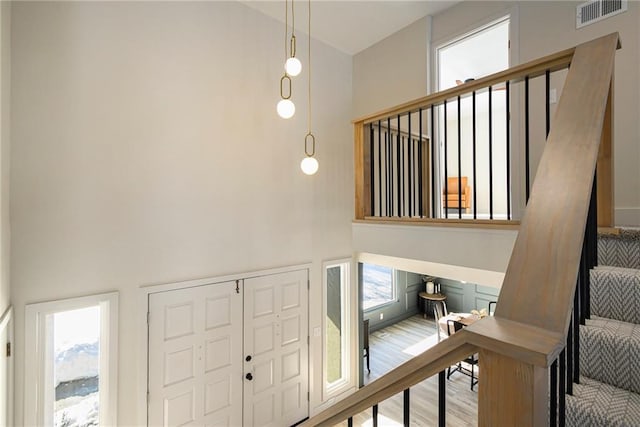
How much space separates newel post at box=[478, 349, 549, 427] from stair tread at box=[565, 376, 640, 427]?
606mm

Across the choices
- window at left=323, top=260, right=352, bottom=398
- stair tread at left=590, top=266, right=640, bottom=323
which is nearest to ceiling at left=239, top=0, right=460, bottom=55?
window at left=323, top=260, right=352, bottom=398

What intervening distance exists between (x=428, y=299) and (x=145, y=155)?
728 centimetres

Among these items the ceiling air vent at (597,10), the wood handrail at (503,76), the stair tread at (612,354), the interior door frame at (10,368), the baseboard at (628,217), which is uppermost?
the ceiling air vent at (597,10)

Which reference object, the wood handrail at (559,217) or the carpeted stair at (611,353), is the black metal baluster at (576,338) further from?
the wood handrail at (559,217)

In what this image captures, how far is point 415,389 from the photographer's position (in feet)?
17.0

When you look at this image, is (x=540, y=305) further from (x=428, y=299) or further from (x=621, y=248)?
(x=428, y=299)

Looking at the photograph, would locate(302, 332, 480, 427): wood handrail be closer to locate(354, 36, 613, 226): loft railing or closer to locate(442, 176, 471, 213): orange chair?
locate(354, 36, 613, 226): loft railing

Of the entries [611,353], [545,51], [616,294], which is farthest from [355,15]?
[611,353]

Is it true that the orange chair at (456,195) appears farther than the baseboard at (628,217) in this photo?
Yes

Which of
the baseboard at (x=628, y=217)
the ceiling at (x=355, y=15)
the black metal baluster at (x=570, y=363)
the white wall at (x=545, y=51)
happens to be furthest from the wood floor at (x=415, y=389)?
the ceiling at (x=355, y=15)

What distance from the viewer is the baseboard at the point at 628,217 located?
8.30 feet

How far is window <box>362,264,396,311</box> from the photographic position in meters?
7.26

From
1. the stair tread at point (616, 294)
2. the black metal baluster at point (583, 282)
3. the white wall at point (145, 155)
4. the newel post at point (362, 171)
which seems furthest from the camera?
the newel post at point (362, 171)

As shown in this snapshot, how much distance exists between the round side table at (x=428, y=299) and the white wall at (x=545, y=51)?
5322 mm
